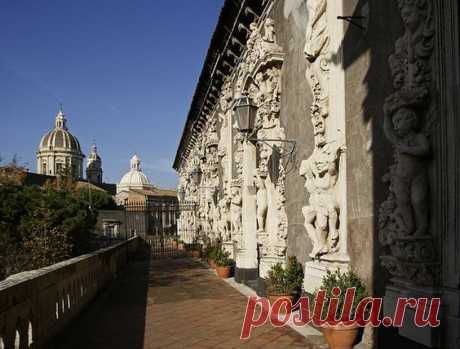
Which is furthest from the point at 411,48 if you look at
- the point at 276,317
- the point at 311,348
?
the point at 276,317

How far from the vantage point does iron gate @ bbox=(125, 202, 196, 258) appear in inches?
1033

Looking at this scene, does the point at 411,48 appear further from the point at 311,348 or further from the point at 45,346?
the point at 45,346

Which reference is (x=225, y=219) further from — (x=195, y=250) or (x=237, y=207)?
(x=195, y=250)

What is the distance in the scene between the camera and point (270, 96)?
9656 millimetres

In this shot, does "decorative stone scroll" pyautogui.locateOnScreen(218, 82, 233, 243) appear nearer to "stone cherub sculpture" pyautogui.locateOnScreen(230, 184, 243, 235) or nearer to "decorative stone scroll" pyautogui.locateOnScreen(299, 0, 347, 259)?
"stone cherub sculpture" pyautogui.locateOnScreen(230, 184, 243, 235)

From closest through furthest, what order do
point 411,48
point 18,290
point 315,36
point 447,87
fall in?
point 447,87, point 411,48, point 18,290, point 315,36

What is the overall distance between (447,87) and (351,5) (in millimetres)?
2401

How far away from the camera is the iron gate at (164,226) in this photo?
2623cm

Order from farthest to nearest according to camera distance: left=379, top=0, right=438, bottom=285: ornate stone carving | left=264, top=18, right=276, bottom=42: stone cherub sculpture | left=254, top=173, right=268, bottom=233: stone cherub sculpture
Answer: left=254, top=173, right=268, bottom=233: stone cherub sculpture
left=264, top=18, right=276, bottom=42: stone cherub sculpture
left=379, top=0, right=438, bottom=285: ornate stone carving

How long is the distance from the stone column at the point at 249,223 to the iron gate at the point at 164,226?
1147 centimetres

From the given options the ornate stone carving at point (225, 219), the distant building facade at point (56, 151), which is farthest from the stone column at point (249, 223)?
the distant building facade at point (56, 151)

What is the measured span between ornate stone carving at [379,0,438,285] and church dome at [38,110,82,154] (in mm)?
102911

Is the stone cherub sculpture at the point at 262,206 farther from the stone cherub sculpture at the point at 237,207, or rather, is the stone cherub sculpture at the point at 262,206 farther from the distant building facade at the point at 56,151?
the distant building facade at the point at 56,151

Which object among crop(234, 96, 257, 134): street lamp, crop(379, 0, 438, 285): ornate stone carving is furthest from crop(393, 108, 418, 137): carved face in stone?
crop(234, 96, 257, 134): street lamp
